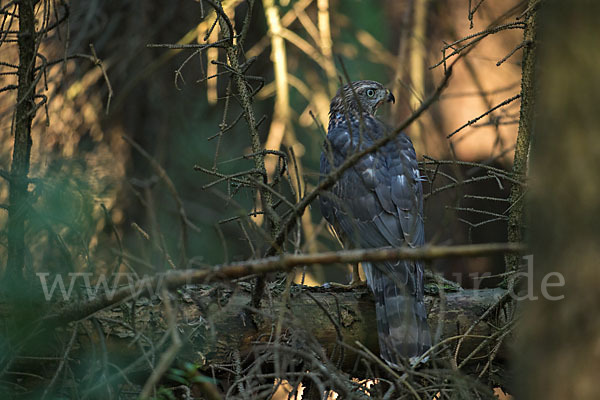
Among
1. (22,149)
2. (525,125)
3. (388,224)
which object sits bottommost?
(388,224)

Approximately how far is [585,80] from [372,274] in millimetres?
2329

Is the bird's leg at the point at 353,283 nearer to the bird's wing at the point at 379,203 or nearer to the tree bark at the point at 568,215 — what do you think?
the bird's wing at the point at 379,203

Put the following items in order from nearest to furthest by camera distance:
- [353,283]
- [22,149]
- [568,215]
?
[568,215] → [22,149] → [353,283]

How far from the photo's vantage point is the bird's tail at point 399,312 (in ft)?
10.6

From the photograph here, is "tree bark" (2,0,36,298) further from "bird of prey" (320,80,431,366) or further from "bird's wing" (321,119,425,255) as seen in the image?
"bird's wing" (321,119,425,255)

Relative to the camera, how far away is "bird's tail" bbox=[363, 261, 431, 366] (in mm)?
3227

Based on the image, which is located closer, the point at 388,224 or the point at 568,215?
the point at 568,215

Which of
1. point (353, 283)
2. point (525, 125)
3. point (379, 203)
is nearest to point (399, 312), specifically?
point (353, 283)

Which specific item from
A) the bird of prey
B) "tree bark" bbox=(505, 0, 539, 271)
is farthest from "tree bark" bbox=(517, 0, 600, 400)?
"tree bark" bbox=(505, 0, 539, 271)

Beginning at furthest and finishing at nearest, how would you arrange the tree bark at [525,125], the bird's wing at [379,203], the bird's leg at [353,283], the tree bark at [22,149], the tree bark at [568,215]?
the bird's wing at [379,203] < the bird's leg at [353,283] < the tree bark at [525,125] < the tree bark at [22,149] < the tree bark at [568,215]

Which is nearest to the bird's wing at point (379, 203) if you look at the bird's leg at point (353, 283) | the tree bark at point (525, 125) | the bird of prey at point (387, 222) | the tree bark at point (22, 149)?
the bird of prey at point (387, 222)

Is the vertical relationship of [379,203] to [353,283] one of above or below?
above

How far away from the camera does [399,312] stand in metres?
3.31

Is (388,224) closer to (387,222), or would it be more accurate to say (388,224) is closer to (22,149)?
(387,222)
